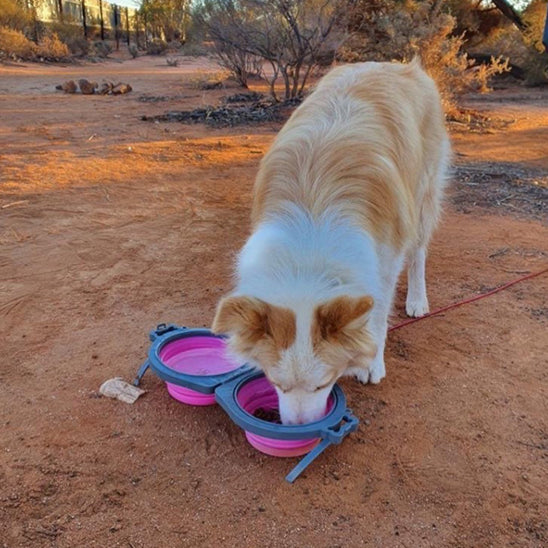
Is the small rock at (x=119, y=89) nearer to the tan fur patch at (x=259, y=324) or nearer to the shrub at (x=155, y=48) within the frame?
the tan fur patch at (x=259, y=324)

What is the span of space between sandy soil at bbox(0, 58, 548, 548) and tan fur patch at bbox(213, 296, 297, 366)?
0.78m

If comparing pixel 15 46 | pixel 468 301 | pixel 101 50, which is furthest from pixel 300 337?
pixel 101 50

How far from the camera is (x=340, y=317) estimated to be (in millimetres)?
2436

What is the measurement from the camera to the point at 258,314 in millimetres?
2506

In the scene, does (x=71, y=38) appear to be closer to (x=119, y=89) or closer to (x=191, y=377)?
(x=119, y=89)

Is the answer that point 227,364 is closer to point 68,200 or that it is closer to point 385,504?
point 385,504

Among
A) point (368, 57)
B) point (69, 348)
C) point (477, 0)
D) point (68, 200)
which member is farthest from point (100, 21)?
point (69, 348)

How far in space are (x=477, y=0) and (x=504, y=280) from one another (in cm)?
1854

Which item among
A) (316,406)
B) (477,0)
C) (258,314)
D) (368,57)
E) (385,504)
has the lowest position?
(385,504)

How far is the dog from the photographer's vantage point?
2514 mm

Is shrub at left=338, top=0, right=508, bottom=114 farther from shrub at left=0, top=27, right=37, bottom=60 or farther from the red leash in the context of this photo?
shrub at left=0, top=27, right=37, bottom=60

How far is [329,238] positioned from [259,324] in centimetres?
64

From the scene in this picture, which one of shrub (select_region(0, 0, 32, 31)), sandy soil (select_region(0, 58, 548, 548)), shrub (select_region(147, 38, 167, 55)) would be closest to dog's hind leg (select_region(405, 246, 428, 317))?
sandy soil (select_region(0, 58, 548, 548))

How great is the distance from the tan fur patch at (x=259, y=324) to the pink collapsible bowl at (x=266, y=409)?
45cm
